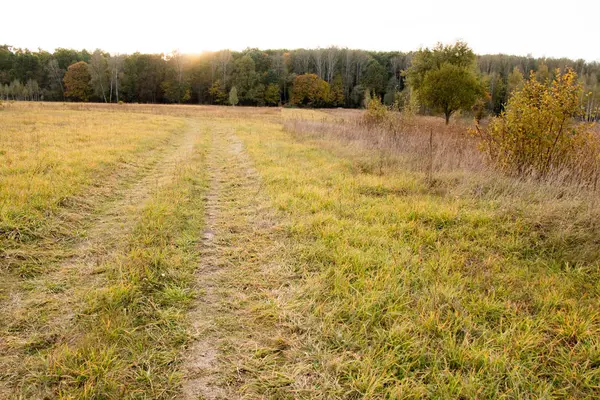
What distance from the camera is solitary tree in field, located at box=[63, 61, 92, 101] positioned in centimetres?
6856

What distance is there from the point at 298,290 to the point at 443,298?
1.49 metres

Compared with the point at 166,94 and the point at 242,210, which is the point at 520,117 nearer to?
the point at 242,210

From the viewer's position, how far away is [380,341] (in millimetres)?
2602

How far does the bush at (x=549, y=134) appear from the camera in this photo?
6477mm

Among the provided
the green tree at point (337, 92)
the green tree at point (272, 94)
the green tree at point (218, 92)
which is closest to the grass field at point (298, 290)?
the green tree at point (218, 92)

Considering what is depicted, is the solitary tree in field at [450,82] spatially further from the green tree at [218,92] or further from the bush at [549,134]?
the green tree at [218,92]

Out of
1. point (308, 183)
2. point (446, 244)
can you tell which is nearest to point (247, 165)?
point (308, 183)

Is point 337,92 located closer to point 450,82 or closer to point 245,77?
point 245,77

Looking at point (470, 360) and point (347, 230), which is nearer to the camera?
point (470, 360)

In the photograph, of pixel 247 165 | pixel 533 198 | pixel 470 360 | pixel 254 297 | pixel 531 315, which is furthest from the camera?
pixel 247 165

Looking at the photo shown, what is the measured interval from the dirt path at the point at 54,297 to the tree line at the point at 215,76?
64727 mm

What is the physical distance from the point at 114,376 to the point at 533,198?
6646 millimetres

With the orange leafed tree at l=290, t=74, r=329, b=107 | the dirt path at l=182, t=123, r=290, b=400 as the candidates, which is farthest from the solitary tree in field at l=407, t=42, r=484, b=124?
the orange leafed tree at l=290, t=74, r=329, b=107

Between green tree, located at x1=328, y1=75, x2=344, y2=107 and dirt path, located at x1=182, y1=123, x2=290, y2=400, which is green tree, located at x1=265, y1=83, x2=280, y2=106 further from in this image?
dirt path, located at x1=182, y1=123, x2=290, y2=400
